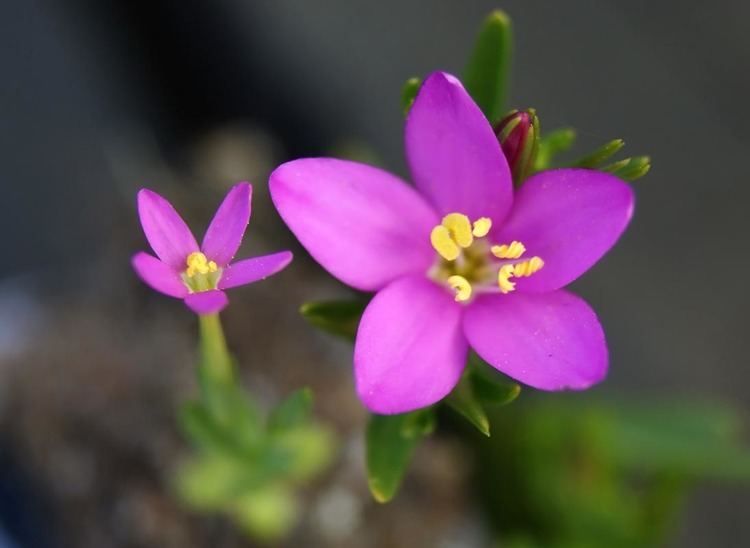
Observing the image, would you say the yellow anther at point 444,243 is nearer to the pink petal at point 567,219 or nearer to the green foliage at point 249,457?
the pink petal at point 567,219

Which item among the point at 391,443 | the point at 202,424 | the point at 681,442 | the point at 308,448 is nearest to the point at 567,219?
the point at 391,443

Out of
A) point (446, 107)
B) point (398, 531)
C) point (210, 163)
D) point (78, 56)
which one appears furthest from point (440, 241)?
point (78, 56)

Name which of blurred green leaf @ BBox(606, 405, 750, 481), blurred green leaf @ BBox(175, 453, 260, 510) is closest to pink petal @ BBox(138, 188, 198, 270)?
blurred green leaf @ BBox(175, 453, 260, 510)

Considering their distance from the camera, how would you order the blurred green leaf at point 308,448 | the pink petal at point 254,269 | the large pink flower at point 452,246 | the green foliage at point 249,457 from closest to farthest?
the pink petal at point 254,269 → the large pink flower at point 452,246 → the green foliage at point 249,457 → the blurred green leaf at point 308,448

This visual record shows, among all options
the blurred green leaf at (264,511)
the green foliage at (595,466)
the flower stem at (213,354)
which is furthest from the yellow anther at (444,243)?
the green foliage at (595,466)

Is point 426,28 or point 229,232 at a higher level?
point 229,232

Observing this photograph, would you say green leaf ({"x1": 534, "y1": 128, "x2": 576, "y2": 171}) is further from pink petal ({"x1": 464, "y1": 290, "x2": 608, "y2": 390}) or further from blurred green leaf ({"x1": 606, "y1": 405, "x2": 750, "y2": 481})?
blurred green leaf ({"x1": 606, "y1": 405, "x2": 750, "y2": 481})

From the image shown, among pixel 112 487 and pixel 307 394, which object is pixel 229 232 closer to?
pixel 307 394
